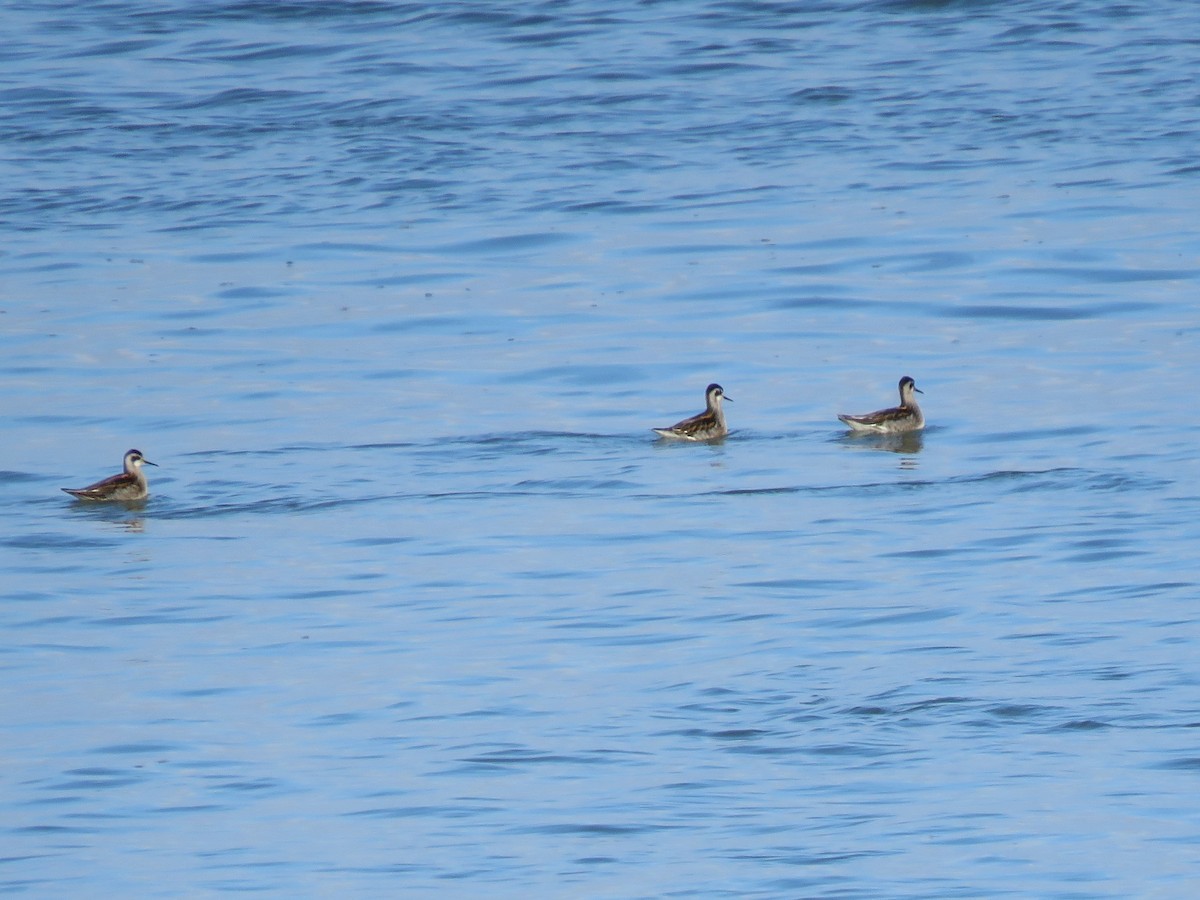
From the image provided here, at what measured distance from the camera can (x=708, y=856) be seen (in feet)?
29.2

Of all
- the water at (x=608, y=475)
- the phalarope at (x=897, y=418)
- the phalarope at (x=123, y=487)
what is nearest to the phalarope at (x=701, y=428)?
the water at (x=608, y=475)

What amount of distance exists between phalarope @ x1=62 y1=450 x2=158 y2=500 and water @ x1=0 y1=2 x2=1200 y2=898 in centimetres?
20

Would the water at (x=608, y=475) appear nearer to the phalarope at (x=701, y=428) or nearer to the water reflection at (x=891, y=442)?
the water reflection at (x=891, y=442)

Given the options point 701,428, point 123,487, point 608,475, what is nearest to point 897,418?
point 701,428

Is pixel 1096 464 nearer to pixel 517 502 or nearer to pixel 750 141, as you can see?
pixel 517 502

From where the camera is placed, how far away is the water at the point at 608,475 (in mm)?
9438

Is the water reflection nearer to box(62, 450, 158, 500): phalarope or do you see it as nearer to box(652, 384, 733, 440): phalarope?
box(652, 384, 733, 440): phalarope

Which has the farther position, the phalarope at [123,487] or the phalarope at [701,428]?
the phalarope at [701,428]

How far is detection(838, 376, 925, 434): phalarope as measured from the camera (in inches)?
671

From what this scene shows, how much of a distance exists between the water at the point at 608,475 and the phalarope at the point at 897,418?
0.22 metres

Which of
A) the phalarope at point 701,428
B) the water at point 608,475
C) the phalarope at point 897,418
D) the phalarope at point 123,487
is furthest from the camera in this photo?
the phalarope at point 701,428

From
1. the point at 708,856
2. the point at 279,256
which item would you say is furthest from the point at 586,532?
the point at 279,256

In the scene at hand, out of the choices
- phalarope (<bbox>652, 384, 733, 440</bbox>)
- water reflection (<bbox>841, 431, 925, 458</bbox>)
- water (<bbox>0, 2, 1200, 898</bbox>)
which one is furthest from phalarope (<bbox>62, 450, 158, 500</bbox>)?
water reflection (<bbox>841, 431, 925, 458</bbox>)

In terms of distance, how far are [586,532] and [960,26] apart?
79.1 feet
